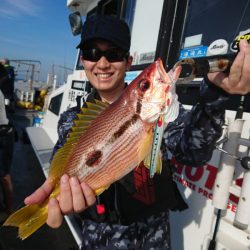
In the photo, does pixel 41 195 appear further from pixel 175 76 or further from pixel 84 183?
pixel 175 76

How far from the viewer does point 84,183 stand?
164 cm

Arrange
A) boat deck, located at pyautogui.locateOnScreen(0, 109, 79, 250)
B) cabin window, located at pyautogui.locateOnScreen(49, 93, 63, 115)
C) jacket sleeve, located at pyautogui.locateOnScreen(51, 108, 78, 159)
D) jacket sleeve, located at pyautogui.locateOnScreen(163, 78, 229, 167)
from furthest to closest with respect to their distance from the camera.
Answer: cabin window, located at pyautogui.locateOnScreen(49, 93, 63, 115) → boat deck, located at pyautogui.locateOnScreen(0, 109, 79, 250) → jacket sleeve, located at pyautogui.locateOnScreen(51, 108, 78, 159) → jacket sleeve, located at pyautogui.locateOnScreen(163, 78, 229, 167)

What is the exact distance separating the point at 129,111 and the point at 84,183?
473 millimetres

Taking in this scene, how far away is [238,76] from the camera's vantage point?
1383 mm

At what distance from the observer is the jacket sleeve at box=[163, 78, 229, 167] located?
62.1 inches

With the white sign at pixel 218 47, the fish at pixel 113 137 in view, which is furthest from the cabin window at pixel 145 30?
the fish at pixel 113 137

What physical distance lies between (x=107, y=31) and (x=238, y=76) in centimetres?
119

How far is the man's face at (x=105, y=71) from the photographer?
7.54 feet

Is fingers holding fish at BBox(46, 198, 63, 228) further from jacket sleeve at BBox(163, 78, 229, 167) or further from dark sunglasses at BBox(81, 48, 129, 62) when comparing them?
dark sunglasses at BBox(81, 48, 129, 62)

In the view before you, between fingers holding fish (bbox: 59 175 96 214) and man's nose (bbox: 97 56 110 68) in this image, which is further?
man's nose (bbox: 97 56 110 68)

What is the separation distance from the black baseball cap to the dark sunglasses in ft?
0.15

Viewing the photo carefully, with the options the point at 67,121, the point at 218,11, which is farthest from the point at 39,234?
the point at 218,11

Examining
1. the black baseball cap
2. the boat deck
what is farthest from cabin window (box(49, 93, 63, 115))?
the black baseball cap

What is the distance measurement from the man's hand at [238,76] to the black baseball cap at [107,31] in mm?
977
